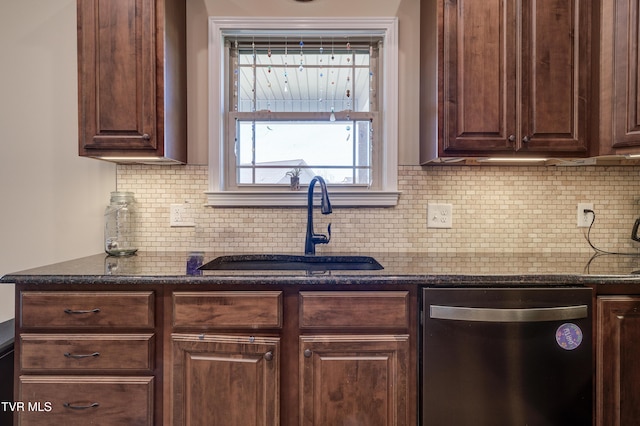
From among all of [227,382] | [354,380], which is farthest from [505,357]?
[227,382]

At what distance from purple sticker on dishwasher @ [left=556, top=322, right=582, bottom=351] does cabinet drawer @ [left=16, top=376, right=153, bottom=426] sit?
1.50 meters

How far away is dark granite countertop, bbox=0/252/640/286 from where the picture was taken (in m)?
1.26

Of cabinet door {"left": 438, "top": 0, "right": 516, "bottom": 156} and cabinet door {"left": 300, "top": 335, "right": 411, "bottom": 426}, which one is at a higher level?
cabinet door {"left": 438, "top": 0, "right": 516, "bottom": 156}

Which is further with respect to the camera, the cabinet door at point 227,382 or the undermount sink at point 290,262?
the undermount sink at point 290,262

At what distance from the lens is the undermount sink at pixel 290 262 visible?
5.77 feet

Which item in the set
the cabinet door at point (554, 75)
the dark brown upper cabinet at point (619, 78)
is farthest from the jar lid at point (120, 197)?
the dark brown upper cabinet at point (619, 78)

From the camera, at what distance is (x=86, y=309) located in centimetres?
127

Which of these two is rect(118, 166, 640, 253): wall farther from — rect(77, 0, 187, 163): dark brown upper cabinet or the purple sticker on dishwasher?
the purple sticker on dishwasher

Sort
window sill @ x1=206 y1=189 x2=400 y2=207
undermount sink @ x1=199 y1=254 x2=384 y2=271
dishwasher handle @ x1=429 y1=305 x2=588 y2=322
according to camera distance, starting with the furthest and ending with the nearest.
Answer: window sill @ x1=206 y1=189 x2=400 y2=207 < undermount sink @ x1=199 y1=254 x2=384 y2=271 < dishwasher handle @ x1=429 y1=305 x2=588 y2=322

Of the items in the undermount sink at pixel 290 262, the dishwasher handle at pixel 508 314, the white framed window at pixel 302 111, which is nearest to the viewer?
the dishwasher handle at pixel 508 314

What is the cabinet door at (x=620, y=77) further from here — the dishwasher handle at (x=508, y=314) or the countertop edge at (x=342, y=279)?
the dishwasher handle at (x=508, y=314)

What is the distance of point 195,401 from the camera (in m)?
Result: 1.27

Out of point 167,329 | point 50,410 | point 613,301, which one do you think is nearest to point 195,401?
point 167,329

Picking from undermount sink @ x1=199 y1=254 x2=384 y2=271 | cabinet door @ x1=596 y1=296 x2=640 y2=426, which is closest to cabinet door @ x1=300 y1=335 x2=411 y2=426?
undermount sink @ x1=199 y1=254 x2=384 y2=271
